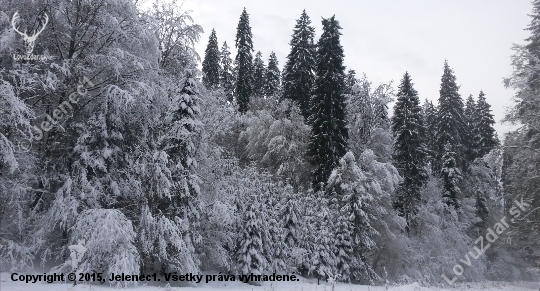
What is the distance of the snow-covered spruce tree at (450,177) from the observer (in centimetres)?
3870

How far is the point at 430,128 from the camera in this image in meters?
48.3

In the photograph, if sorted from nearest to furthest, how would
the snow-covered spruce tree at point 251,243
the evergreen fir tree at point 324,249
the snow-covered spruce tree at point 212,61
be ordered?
the snow-covered spruce tree at point 251,243 < the evergreen fir tree at point 324,249 < the snow-covered spruce tree at point 212,61

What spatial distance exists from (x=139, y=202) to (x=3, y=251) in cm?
453

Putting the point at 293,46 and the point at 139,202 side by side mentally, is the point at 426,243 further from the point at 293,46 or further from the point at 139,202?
the point at 139,202

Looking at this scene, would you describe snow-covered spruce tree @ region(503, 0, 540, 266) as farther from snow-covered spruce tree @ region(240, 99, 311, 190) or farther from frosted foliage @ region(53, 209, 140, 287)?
frosted foliage @ region(53, 209, 140, 287)

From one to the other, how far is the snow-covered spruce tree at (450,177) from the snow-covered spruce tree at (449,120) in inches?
48.6

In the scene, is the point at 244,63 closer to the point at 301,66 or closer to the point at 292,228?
the point at 301,66

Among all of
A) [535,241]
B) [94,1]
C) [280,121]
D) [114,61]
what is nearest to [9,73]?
[114,61]

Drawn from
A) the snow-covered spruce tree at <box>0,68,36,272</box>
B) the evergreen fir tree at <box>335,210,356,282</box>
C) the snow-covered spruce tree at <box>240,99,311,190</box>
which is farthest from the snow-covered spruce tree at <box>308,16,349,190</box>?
the snow-covered spruce tree at <box>0,68,36,272</box>

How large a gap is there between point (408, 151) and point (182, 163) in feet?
74.9

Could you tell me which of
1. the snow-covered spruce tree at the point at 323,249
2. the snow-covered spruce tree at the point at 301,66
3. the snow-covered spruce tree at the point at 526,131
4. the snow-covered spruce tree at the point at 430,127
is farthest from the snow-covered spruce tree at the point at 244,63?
the snow-covered spruce tree at the point at 526,131

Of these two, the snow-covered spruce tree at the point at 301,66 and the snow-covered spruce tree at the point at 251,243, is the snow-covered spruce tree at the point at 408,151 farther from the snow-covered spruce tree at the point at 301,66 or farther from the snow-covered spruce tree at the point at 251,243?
the snow-covered spruce tree at the point at 251,243

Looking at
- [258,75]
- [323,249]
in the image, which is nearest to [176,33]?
[323,249]

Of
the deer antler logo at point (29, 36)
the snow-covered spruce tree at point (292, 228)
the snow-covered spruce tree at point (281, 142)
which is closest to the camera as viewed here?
the deer antler logo at point (29, 36)
